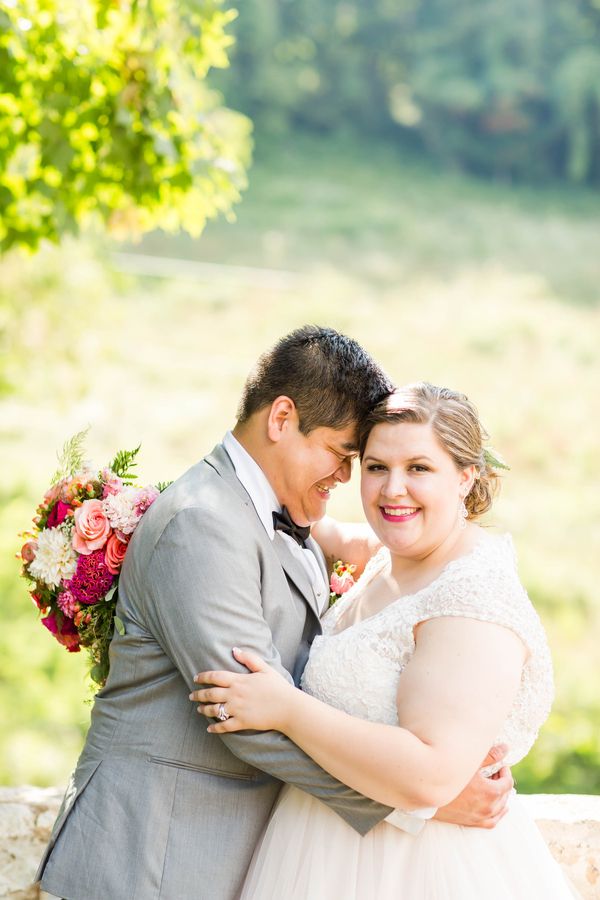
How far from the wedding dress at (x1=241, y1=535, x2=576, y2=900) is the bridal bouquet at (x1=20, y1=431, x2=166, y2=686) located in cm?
64

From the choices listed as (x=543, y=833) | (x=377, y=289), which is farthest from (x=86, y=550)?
(x=377, y=289)

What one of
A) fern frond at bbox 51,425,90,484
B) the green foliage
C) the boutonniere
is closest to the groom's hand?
the boutonniere

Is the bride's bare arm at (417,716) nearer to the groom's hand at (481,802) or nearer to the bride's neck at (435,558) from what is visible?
the groom's hand at (481,802)

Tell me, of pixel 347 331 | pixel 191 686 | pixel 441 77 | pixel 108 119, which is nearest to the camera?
pixel 191 686

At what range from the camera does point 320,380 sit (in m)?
2.99

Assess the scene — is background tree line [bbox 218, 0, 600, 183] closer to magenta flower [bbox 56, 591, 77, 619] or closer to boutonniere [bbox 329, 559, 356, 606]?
boutonniere [bbox 329, 559, 356, 606]

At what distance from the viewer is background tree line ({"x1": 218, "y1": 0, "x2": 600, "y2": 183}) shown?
89.5 feet

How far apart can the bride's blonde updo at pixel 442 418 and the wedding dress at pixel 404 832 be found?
28cm

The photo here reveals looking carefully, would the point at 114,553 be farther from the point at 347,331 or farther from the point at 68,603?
the point at 347,331

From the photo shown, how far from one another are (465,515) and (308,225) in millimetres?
20282

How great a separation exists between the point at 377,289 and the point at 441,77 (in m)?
11.7

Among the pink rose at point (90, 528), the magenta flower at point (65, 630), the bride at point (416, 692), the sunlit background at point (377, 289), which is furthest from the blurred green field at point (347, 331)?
the bride at point (416, 692)

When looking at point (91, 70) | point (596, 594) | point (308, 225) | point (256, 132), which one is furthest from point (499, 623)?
point (256, 132)

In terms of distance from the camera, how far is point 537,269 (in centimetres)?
2034
